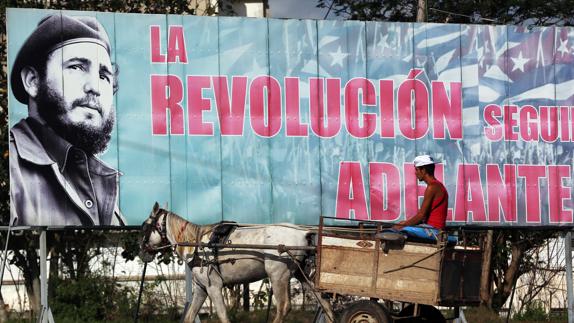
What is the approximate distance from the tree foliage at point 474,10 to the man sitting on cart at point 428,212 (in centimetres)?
1258

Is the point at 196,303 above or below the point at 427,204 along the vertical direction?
below

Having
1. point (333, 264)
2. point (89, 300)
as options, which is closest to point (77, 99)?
point (89, 300)

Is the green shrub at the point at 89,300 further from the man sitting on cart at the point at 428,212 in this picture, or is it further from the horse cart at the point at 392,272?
the man sitting on cart at the point at 428,212

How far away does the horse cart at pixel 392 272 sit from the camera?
13172 millimetres

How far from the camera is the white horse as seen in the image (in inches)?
583

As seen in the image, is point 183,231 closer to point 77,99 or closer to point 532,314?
point 77,99

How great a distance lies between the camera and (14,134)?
627 inches

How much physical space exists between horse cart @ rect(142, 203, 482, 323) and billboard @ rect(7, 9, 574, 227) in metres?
1.49

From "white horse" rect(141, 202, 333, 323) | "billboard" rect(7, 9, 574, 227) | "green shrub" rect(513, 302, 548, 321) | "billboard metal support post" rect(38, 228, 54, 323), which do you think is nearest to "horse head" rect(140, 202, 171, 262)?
"white horse" rect(141, 202, 333, 323)

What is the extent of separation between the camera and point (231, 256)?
14.9m

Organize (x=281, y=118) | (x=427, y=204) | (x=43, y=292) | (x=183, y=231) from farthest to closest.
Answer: (x=281, y=118) < (x=43, y=292) < (x=183, y=231) < (x=427, y=204)

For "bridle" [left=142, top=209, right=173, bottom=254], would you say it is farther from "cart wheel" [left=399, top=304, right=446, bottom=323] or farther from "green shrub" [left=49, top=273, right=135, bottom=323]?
"green shrub" [left=49, top=273, right=135, bottom=323]

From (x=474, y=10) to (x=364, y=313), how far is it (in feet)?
50.4

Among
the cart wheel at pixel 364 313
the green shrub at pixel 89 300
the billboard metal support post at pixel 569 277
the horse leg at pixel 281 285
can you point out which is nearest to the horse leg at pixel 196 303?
the horse leg at pixel 281 285
